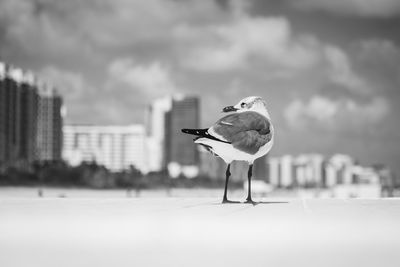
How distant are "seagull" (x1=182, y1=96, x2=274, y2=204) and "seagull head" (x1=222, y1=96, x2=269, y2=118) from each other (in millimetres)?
417

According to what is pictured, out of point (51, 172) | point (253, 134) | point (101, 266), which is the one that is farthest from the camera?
point (51, 172)

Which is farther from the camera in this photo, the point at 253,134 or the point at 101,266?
the point at 253,134

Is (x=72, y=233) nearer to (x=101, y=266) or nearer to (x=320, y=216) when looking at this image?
(x=101, y=266)

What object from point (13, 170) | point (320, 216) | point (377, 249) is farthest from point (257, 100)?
point (13, 170)

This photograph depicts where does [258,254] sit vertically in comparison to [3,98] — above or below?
below

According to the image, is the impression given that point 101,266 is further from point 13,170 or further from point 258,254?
point 13,170

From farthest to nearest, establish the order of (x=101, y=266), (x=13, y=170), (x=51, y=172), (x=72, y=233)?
(x=51, y=172) < (x=13, y=170) < (x=72, y=233) < (x=101, y=266)

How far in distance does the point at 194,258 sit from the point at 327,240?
1374 millimetres

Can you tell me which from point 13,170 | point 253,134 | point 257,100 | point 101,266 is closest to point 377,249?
point 101,266

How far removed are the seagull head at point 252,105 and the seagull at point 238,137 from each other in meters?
0.42

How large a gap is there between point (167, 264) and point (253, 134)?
5378mm

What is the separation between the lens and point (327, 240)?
5602 millimetres

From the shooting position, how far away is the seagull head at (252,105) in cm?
1095

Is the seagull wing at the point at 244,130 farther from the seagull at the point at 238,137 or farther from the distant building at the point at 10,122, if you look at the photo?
the distant building at the point at 10,122
